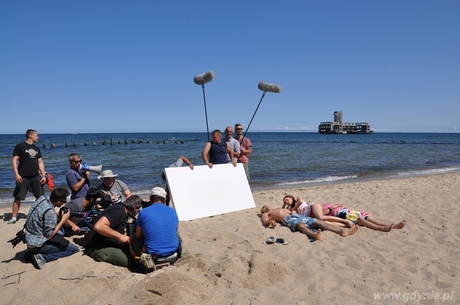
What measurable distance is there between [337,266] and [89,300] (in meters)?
2.80

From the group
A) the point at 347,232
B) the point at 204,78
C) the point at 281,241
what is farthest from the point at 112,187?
the point at 347,232

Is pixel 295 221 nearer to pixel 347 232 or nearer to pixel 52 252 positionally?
pixel 347 232

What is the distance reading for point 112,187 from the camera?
17.9 feet

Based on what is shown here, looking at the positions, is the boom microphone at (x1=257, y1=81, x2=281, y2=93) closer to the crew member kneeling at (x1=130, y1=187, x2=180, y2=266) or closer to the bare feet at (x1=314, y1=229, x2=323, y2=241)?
the bare feet at (x1=314, y1=229, x2=323, y2=241)

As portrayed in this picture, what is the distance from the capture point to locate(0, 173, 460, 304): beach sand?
3.19 meters

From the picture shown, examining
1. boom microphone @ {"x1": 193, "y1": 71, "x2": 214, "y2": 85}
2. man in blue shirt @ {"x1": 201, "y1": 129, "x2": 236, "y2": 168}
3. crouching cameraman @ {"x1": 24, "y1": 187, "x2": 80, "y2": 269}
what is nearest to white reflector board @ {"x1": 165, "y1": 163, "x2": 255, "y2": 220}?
man in blue shirt @ {"x1": 201, "y1": 129, "x2": 236, "y2": 168}

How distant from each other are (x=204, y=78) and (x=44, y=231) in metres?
4.97

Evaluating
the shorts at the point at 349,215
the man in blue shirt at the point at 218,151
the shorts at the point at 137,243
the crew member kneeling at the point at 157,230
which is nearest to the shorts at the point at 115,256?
the shorts at the point at 137,243

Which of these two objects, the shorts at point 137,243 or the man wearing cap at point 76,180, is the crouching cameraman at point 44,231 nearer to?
the shorts at point 137,243

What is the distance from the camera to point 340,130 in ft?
305

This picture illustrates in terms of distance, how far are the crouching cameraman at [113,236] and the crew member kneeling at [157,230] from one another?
12.4 inches

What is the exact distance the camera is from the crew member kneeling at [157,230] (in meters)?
3.79

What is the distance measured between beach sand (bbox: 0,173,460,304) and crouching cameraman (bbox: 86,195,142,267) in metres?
0.11

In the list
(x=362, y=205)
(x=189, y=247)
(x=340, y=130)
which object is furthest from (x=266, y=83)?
(x=340, y=130)
